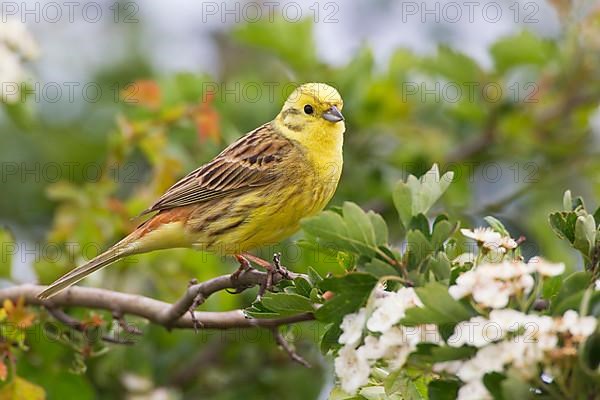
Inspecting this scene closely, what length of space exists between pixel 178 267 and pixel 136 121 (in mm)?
839

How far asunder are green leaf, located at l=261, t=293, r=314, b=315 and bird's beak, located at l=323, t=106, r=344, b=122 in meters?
1.74

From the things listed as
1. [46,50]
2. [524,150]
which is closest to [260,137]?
[524,150]

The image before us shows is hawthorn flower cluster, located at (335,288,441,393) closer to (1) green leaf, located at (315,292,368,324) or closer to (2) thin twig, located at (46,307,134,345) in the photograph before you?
(1) green leaf, located at (315,292,368,324)

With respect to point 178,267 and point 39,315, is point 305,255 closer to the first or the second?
point 178,267

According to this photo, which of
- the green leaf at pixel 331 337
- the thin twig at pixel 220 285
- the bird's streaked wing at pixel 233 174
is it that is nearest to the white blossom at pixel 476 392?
the green leaf at pixel 331 337

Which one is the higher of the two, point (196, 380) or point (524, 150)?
point (524, 150)

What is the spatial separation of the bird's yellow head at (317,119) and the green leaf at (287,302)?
1.67 metres

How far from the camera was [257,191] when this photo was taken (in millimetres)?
4312

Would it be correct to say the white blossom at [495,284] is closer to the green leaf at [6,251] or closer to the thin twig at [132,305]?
the thin twig at [132,305]

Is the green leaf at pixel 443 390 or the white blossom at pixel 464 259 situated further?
the white blossom at pixel 464 259

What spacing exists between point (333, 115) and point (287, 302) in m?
1.80

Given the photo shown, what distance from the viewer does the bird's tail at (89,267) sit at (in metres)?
3.81

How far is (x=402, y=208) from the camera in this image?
8.45 feet

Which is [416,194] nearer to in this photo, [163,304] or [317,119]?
[163,304]
